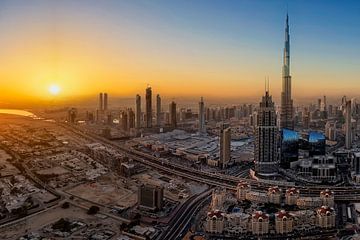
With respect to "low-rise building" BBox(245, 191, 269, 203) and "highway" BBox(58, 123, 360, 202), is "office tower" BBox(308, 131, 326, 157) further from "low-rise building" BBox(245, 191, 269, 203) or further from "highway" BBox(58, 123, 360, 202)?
"low-rise building" BBox(245, 191, 269, 203)

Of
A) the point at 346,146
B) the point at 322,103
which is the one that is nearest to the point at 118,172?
the point at 346,146

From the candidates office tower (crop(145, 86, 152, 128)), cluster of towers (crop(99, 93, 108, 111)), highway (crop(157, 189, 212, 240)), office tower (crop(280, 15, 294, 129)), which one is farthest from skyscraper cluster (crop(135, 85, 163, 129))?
highway (crop(157, 189, 212, 240))

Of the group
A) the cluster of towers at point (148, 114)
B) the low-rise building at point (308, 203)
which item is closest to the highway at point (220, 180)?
the low-rise building at point (308, 203)

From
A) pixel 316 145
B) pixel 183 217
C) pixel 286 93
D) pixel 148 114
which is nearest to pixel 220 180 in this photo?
pixel 183 217

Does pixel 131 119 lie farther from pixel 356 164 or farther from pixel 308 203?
pixel 308 203

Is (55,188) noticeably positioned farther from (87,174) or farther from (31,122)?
(31,122)

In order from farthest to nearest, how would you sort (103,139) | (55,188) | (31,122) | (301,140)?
(31,122), (103,139), (301,140), (55,188)

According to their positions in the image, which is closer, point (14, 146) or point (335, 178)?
point (335, 178)
